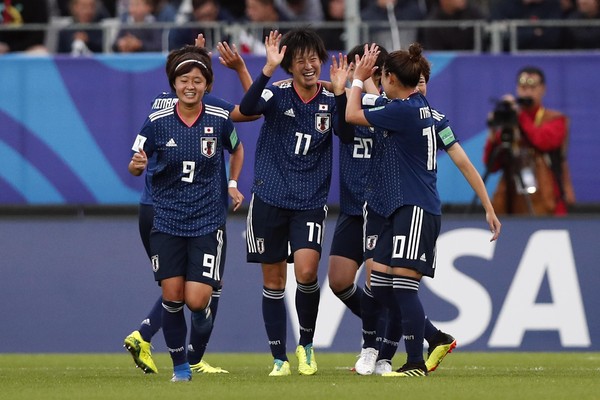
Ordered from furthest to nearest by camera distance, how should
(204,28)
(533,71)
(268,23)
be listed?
1. (268,23)
2. (204,28)
3. (533,71)

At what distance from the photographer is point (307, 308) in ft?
33.8

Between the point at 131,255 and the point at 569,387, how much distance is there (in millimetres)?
6009

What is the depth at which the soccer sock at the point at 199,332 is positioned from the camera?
389 inches

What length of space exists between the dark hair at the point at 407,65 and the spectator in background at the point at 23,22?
6423mm

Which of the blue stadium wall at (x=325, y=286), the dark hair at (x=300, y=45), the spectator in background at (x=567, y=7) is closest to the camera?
the dark hair at (x=300, y=45)

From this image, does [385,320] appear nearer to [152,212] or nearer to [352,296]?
[352,296]

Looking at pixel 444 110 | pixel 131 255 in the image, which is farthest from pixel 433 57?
pixel 131 255

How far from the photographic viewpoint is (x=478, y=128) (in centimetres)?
1448

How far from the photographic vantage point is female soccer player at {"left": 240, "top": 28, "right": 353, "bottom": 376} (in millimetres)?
10047

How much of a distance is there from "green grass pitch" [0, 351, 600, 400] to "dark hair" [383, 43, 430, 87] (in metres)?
1.95

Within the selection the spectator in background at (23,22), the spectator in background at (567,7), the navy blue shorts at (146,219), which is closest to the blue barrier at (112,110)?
the spectator in background at (23,22)

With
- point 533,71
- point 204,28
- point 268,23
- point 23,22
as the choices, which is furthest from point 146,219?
point 23,22

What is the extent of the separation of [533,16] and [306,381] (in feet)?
23.8

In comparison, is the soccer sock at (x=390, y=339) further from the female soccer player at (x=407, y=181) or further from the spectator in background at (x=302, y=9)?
the spectator in background at (x=302, y=9)
